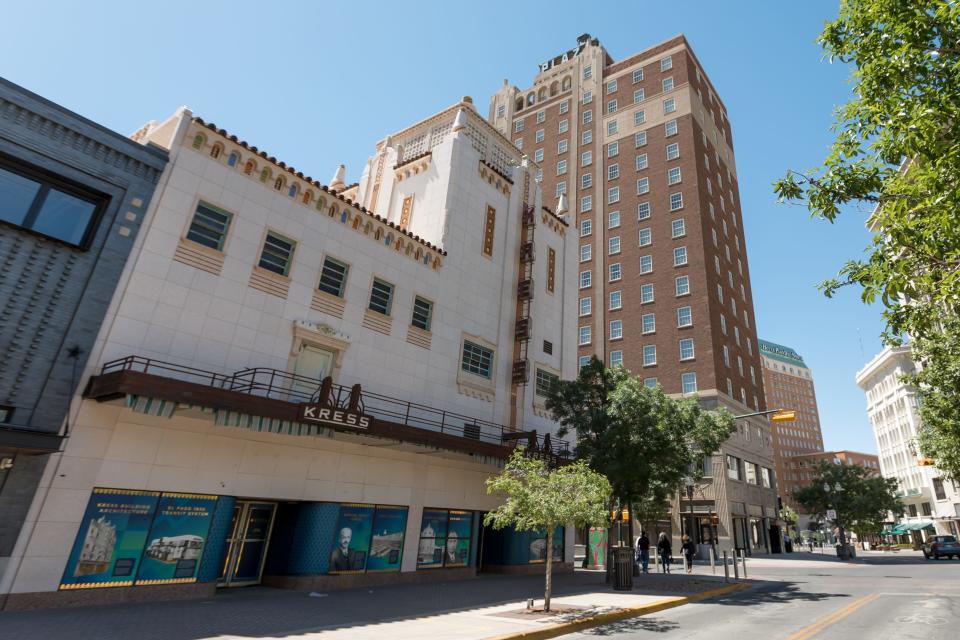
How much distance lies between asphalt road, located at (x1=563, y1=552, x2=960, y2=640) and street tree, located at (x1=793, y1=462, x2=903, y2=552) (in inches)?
1066

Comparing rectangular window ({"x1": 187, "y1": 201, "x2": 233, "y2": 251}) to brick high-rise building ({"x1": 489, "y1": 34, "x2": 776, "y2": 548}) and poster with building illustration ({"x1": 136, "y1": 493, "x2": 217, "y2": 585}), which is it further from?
brick high-rise building ({"x1": 489, "y1": 34, "x2": 776, "y2": 548})

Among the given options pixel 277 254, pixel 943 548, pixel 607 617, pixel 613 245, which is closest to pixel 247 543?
pixel 277 254

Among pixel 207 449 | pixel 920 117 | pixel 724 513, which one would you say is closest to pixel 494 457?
pixel 207 449

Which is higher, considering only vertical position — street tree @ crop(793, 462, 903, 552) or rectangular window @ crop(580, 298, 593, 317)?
rectangular window @ crop(580, 298, 593, 317)

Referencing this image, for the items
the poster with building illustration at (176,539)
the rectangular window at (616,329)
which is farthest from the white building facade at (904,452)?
the poster with building illustration at (176,539)

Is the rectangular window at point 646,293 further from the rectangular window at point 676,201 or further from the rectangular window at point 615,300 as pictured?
the rectangular window at point 676,201

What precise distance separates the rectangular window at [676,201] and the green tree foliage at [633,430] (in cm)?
3723

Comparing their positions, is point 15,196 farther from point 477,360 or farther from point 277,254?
point 477,360

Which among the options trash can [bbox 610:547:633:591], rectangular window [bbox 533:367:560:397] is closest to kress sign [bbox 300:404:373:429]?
trash can [bbox 610:547:633:591]

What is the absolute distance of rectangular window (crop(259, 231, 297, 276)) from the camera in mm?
17984

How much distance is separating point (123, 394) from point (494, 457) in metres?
13.4

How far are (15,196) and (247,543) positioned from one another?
11879mm

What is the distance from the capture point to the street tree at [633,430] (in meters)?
21.3

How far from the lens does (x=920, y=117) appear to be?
9.28 metres
